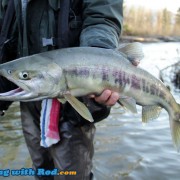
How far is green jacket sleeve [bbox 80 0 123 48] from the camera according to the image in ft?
9.37

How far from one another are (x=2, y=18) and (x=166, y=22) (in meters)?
38.8

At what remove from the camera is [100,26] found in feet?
9.64

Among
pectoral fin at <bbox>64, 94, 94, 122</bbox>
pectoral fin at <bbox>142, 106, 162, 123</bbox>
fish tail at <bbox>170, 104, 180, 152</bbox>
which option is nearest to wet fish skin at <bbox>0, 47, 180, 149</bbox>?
pectoral fin at <bbox>64, 94, 94, 122</bbox>

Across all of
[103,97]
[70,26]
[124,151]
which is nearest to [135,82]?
[103,97]

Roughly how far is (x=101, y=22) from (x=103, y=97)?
0.68m

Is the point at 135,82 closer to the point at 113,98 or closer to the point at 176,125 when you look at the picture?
the point at 113,98

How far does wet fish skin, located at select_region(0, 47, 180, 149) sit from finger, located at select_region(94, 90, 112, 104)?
3 cm

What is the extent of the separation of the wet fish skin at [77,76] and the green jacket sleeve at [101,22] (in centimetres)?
23

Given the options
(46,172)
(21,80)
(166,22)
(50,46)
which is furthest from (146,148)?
(166,22)

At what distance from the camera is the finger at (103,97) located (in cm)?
259

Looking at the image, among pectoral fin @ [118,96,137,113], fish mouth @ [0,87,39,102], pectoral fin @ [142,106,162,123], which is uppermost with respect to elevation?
fish mouth @ [0,87,39,102]

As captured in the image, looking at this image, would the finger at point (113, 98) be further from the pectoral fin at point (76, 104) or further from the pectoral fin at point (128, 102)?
the pectoral fin at point (76, 104)

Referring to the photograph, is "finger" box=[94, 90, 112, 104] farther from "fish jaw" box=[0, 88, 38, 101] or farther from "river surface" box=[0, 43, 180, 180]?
"river surface" box=[0, 43, 180, 180]

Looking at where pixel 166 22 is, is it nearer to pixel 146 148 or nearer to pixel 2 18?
pixel 146 148
